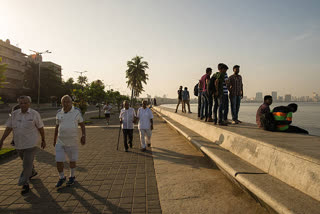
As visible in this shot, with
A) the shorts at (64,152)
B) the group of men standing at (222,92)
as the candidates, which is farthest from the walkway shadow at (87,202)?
the group of men standing at (222,92)

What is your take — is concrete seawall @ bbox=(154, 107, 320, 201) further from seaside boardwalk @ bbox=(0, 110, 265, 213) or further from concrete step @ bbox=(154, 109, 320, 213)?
seaside boardwalk @ bbox=(0, 110, 265, 213)

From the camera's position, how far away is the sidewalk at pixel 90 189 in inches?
121

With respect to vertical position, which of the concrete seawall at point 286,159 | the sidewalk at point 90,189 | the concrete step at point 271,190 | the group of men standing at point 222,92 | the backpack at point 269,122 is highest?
the group of men standing at point 222,92

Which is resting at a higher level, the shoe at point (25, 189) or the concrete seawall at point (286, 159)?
the concrete seawall at point (286, 159)

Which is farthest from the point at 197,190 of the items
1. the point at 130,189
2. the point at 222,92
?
the point at 222,92

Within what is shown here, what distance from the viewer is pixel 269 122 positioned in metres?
5.14

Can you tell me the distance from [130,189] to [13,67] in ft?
234

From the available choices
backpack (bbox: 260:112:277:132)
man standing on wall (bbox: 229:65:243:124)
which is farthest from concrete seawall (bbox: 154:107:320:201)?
man standing on wall (bbox: 229:65:243:124)

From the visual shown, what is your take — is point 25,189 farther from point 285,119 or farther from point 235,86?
point 235,86

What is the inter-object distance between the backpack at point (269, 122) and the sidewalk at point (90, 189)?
3194 millimetres

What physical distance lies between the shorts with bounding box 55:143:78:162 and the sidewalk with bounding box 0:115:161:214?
55 cm

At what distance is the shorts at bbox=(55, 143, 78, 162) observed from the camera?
3.91m

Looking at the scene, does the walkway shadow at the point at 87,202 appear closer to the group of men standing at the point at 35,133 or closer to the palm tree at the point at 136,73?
the group of men standing at the point at 35,133

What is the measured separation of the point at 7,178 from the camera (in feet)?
14.3
